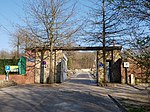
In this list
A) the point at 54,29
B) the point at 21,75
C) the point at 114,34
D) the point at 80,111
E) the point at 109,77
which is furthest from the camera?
the point at 109,77

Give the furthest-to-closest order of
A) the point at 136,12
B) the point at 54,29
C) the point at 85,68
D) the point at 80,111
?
the point at 85,68, the point at 54,29, the point at 80,111, the point at 136,12

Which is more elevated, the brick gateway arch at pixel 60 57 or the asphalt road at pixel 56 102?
the brick gateway arch at pixel 60 57

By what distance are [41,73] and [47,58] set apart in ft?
6.43

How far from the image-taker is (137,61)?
26.7 ft

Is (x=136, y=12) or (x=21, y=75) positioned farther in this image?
(x=21, y=75)

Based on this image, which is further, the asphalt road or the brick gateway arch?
the brick gateway arch

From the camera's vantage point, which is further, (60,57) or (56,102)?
(60,57)

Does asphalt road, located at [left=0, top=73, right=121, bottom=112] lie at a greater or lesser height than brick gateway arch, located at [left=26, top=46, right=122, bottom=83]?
lesser

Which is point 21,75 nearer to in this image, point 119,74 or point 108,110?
point 119,74

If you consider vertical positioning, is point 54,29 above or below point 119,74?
above

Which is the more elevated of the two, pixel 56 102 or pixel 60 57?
pixel 60 57

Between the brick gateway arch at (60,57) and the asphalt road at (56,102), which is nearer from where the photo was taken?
the asphalt road at (56,102)

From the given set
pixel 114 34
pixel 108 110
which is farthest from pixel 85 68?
pixel 108 110

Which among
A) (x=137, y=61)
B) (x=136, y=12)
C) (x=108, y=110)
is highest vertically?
(x=136, y=12)
